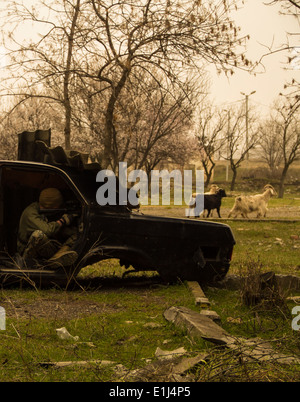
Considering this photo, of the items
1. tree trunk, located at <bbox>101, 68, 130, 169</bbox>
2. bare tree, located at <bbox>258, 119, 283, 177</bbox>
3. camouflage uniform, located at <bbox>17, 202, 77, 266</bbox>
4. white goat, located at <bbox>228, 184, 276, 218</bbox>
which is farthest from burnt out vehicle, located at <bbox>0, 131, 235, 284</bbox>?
bare tree, located at <bbox>258, 119, 283, 177</bbox>

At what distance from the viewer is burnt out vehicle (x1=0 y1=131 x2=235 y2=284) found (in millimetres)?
6406

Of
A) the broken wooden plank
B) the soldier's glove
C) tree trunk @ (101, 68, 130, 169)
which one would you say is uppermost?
tree trunk @ (101, 68, 130, 169)

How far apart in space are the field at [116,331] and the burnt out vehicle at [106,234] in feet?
0.87

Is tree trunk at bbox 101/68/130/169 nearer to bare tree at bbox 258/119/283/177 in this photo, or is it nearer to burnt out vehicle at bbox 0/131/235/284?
burnt out vehicle at bbox 0/131/235/284

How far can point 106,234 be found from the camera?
6449 millimetres

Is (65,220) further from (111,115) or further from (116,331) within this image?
(111,115)

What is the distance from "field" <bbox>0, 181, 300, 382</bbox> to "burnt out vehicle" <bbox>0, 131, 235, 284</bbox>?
0.26 m

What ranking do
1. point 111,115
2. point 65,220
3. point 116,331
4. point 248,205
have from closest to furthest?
point 116,331 → point 65,220 → point 111,115 → point 248,205

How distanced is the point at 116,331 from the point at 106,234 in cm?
193

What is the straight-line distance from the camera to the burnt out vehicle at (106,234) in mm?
6406

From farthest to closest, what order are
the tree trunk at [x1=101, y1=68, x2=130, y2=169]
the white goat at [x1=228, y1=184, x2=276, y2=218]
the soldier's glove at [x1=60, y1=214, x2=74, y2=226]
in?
the white goat at [x1=228, y1=184, x2=276, y2=218]
the tree trunk at [x1=101, y1=68, x2=130, y2=169]
the soldier's glove at [x1=60, y1=214, x2=74, y2=226]

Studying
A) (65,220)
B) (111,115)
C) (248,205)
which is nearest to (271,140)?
(248,205)

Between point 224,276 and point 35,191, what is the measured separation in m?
2.88

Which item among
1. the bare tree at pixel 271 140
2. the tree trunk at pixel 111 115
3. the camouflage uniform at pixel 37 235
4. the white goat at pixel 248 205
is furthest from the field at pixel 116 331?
the bare tree at pixel 271 140
